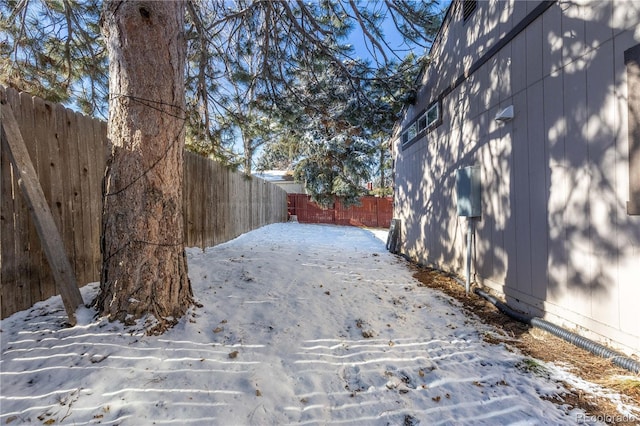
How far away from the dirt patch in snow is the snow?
8cm

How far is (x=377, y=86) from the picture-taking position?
230 inches

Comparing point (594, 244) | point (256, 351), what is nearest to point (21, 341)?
point (256, 351)

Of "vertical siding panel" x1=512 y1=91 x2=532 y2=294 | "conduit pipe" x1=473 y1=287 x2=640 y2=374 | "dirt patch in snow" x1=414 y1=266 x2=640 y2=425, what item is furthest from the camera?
"vertical siding panel" x1=512 y1=91 x2=532 y2=294

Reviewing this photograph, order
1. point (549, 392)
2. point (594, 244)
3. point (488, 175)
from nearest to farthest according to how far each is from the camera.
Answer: point (549, 392) < point (594, 244) < point (488, 175)

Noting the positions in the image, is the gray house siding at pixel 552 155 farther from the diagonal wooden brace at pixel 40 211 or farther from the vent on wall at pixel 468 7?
the diagonal wooden brace at pixel 40 211

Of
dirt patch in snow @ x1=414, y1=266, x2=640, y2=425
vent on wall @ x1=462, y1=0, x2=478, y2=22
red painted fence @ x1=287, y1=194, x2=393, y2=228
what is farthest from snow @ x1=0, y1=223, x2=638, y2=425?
red painted fence @ x1=287, y1=194, x2=393, y2=228

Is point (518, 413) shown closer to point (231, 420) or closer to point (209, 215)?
point (231, 420)

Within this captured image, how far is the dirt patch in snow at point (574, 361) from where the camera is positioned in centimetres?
167

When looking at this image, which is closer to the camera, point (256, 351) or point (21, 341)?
point (21, 341)

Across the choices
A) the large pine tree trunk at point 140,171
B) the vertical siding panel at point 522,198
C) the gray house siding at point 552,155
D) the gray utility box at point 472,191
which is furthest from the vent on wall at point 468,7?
the large pine tree trunk at point 140,171

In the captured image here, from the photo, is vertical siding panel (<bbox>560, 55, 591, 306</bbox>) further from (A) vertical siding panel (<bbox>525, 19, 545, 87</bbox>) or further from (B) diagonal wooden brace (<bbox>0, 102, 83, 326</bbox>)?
(B) diagonal wooden brace (<bbox>0, 102, 83, 326</bbox>)

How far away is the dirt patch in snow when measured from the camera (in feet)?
5.49

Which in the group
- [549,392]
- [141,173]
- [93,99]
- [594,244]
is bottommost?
[549,392]

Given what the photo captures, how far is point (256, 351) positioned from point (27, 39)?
5.47 meters
